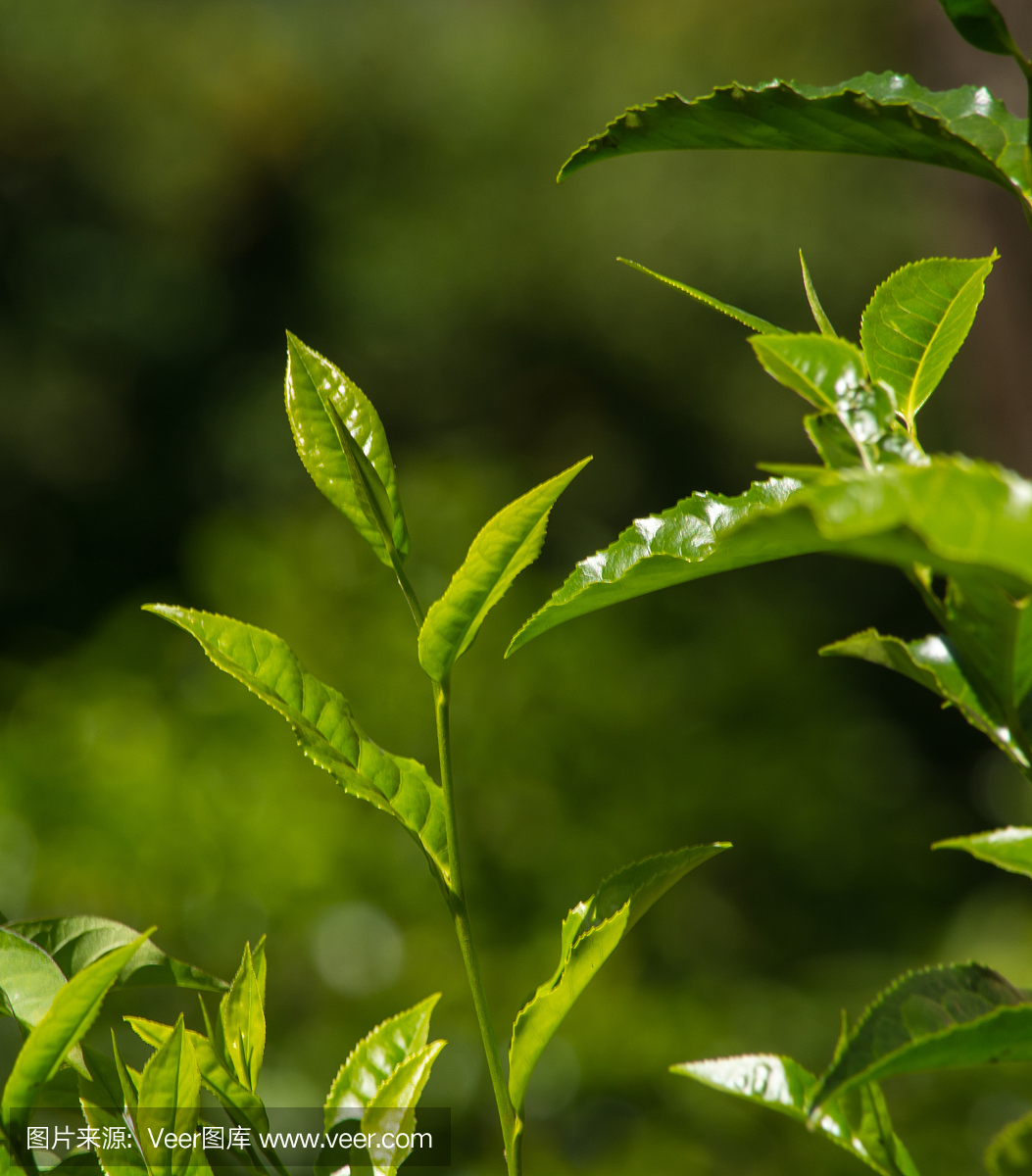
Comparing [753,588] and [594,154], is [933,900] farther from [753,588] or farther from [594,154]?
[594,154]

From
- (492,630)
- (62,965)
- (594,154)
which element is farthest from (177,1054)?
(492,630)

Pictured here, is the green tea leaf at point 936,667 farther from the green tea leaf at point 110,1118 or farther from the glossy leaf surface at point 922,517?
the green tea leaf at point 110,1118

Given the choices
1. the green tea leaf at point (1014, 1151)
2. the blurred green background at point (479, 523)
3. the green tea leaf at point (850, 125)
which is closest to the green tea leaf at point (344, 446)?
the green tea leaf at point (850, 125)

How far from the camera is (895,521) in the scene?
6.0 inches

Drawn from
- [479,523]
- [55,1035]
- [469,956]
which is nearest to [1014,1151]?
[469,956]

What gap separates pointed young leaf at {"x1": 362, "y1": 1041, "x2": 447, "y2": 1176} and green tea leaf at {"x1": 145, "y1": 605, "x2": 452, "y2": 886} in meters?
0.06

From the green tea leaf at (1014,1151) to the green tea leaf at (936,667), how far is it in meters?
0.11

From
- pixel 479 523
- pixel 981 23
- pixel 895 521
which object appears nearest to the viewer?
pixel 895 521

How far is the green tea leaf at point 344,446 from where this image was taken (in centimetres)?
33

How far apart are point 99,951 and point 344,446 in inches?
7.4

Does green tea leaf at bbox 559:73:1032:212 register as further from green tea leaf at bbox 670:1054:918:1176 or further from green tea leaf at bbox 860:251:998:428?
green tea leaf at bbox 670:1054:918:1176

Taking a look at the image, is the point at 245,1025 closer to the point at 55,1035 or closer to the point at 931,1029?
the point at 55,1035

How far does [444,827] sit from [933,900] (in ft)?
10.1

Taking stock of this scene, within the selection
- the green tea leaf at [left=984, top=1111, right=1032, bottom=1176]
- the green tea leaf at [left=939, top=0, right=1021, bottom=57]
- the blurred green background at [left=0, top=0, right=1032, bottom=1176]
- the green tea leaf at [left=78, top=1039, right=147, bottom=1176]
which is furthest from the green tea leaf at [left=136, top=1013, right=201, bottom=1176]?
the blurred green background at [left=0, top=0, right=1032, bottom=1176]
